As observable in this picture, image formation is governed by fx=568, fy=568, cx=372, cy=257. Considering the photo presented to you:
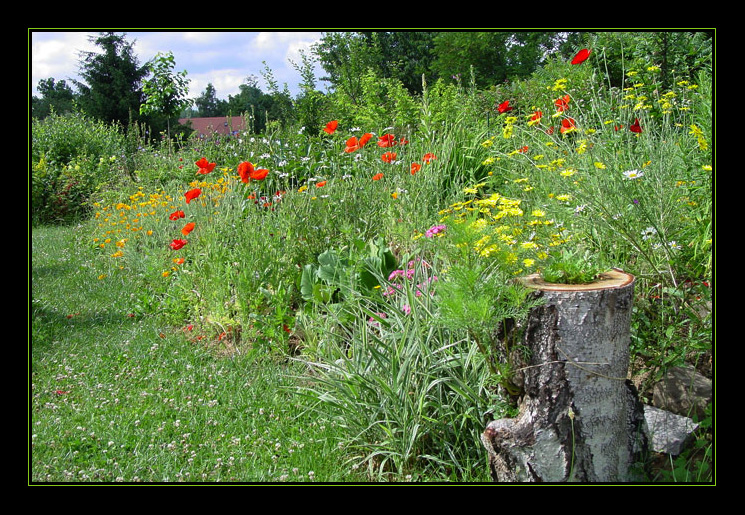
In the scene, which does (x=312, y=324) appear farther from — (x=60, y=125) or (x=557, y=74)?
(x=60, y=125)

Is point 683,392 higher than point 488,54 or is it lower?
lower

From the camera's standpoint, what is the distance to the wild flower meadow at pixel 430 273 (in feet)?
8.01

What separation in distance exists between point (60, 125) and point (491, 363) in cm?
1383

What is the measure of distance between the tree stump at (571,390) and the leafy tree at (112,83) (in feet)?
81.9

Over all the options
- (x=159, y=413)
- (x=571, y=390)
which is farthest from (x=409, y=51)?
(x=571, y=390)

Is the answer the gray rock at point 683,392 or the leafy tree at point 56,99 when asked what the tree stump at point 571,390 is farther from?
the leafy tree at point 56,99

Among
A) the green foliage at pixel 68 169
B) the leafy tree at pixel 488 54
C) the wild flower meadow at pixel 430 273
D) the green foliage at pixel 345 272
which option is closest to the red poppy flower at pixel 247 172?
the wild flower meadow at pixel 430 273

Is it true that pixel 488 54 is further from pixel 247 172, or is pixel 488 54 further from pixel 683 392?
pixel 683 392

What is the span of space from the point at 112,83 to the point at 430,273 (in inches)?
1038

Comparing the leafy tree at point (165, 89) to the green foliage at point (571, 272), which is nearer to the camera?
the green foliage at point (571, 272)

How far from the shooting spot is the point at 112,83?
25.5 metres

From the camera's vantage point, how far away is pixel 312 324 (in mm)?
3434

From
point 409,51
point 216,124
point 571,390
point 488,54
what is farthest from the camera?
point 409,51

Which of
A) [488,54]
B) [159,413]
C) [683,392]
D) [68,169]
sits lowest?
[159,413]
